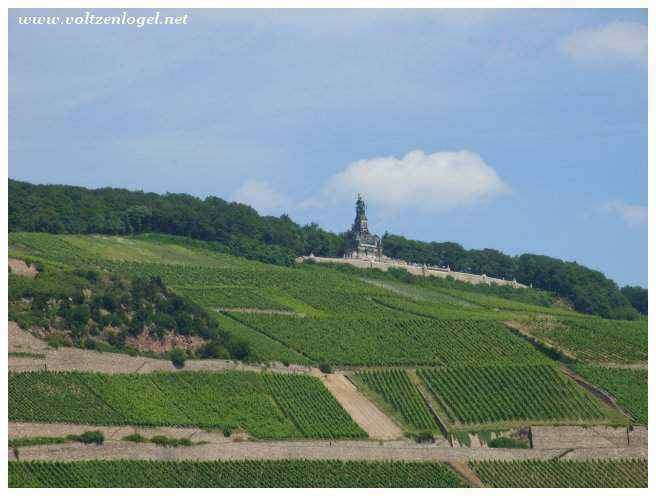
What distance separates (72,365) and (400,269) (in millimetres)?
59344

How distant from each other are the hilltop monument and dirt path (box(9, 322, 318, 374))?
5919cm

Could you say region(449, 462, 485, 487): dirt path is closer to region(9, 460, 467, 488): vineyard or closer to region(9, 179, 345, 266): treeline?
region(9, 460, 467, 488): vineyard

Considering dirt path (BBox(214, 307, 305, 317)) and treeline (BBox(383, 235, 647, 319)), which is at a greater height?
treeline (BBox(383, 235, 647, 319))

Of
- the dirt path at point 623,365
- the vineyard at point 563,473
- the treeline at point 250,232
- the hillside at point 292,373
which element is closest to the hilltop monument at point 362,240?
the treeline at point 250,232

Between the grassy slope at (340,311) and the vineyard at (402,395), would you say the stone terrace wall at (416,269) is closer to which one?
the grassy slope at (340,311)

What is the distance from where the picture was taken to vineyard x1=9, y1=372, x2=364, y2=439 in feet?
274

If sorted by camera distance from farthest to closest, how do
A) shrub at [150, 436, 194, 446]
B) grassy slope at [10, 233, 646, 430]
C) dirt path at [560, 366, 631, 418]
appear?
grassy slope at [10, 233, 646, 430] → dirt path at [560, 366, 631, 418] → shrub at [150, 436, 194, 446]

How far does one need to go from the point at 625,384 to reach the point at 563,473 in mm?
17586

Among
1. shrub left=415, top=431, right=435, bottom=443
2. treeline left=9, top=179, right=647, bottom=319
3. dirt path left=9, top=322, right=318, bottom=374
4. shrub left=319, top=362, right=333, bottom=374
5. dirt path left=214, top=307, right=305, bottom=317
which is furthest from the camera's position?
treeline left=9, top=179, right=647, bottom=319

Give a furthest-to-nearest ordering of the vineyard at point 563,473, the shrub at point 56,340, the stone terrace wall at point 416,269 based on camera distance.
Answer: the stone terrace wall at point 416,269
the shrub at point 56,340
the vineyard at point 563,473

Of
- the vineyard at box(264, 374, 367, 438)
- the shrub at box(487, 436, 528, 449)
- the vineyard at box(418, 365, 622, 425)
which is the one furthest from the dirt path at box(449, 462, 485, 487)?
the vineyard at box(418, 365, 622, 425)

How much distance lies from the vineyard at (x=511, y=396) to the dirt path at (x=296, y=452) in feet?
16.2

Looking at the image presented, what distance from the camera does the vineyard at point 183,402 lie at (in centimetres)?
8338

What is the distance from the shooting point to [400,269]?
144875mm
